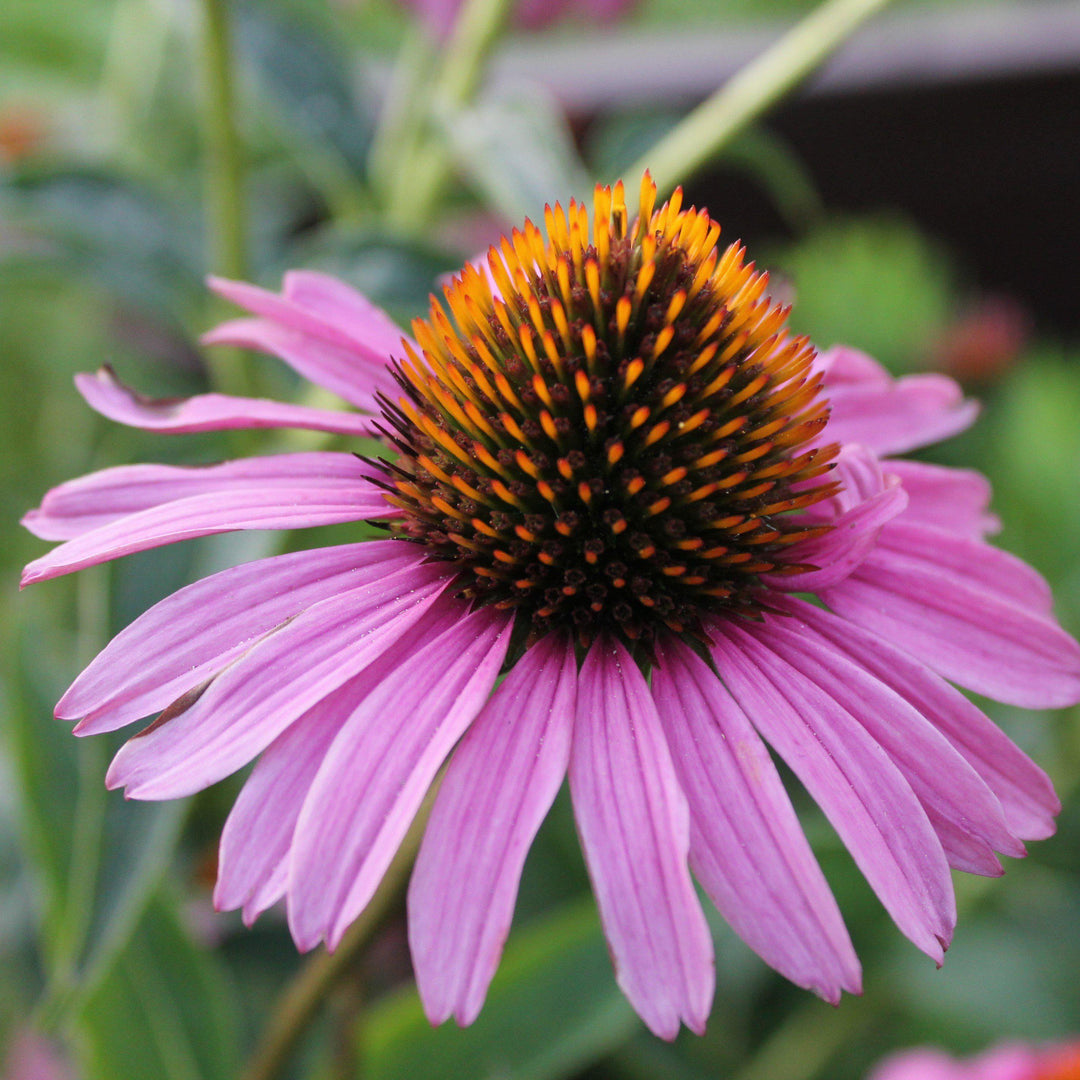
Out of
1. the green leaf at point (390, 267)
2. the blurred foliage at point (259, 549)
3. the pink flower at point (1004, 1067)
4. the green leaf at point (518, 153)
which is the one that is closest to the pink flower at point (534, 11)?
the blurred foliage at point (259, 549)

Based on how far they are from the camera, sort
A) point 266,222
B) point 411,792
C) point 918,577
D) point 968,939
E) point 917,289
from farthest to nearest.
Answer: point 917,289
point 266,222
point 968,939
point 918,577
point 411,792

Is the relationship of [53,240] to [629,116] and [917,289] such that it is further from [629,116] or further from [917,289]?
[917,289]

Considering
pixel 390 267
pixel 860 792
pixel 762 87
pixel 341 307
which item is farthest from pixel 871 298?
pixel 860 792

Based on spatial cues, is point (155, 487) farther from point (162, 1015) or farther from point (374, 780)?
point (162, 1015)

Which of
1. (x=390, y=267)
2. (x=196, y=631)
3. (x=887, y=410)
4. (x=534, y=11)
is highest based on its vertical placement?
(x=534, y=11)

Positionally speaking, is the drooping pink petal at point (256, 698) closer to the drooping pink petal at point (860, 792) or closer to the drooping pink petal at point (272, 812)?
the drooping pink petal at point (272, 812)

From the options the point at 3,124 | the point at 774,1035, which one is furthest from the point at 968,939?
the point at 3,124
